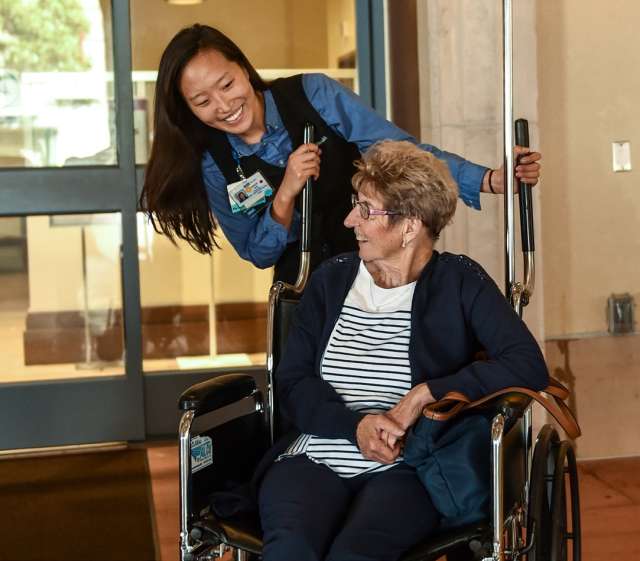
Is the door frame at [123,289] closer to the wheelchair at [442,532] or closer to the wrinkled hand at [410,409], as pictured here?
the wheelchair at [442,532]

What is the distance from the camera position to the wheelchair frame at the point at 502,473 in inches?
74.4

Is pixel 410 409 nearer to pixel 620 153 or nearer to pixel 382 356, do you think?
pixel 382 356

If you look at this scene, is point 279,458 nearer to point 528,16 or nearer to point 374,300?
point 374,300

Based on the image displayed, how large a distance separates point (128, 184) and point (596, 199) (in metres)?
1.83

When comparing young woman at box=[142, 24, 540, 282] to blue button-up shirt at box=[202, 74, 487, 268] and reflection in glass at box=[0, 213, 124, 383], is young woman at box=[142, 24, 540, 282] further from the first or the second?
reflection in glass at box=[0, 213, 124, 383]

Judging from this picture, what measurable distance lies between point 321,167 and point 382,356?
66 cm

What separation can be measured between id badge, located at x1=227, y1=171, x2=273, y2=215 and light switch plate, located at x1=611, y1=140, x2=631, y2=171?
178 centimetres

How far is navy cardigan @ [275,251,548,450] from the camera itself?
206 cm

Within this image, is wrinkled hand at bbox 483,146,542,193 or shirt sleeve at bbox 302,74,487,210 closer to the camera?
wrinkled hand at bbox 483,146,542,193

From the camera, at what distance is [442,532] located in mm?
1960

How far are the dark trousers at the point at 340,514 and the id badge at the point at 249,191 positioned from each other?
772 mm

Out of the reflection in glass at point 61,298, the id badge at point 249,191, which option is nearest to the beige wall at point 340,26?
the reflection in glass at point 61,298

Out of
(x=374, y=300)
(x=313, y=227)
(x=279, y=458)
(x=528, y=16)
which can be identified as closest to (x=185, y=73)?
(x=313, y=227)

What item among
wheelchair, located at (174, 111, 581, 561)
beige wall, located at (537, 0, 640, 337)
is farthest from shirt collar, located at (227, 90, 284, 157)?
beige wall, located at (537, 0, 640, 337)
